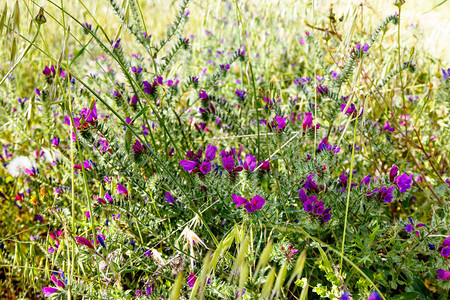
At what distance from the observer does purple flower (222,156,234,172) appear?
1067mm

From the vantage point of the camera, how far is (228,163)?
42.3 inches

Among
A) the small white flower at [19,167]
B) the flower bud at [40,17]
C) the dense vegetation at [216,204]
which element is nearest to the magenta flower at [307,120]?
the dense vegetation at [216,204]

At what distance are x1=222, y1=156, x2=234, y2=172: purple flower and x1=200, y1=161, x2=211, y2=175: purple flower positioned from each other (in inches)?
1.9

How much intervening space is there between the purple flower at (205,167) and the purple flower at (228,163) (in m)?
0.05

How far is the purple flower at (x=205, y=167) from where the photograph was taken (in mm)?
1056

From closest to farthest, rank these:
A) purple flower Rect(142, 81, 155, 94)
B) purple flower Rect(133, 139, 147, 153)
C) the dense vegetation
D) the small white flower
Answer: the dense vegetation → purple flower Rect(133, 139, 147, 153) → purple flower Rect(142, 81, 155, 94) → the small white flower

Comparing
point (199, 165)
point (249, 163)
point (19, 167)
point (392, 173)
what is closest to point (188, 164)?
point (199, 165)

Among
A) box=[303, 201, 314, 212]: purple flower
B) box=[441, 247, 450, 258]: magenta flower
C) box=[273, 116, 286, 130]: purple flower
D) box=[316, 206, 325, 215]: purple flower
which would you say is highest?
box=[273, 116, 286, 130]: purple flower

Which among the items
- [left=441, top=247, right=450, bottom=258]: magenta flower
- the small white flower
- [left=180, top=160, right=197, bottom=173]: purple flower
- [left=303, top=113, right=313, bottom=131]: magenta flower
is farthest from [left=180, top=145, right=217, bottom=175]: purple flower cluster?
the small white flower

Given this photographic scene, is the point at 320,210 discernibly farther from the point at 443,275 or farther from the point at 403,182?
the point at 443,275

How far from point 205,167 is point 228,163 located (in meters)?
0.07

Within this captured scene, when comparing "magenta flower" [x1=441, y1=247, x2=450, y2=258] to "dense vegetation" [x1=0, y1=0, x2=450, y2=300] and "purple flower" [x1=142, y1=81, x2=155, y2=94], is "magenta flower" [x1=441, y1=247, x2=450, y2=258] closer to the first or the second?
"dense vegetation" [x1=0, y1=0, x2=450, y2=300]

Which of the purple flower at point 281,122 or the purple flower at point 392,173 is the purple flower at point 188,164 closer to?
the purple flower at point 281,122

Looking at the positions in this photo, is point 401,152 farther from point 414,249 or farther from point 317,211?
point 317,211
